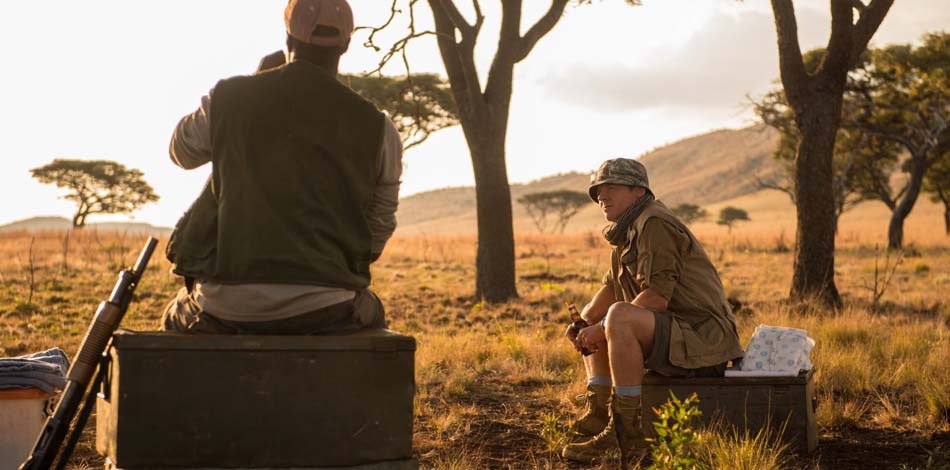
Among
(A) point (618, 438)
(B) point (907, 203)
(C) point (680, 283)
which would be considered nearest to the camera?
(A) point (618, 438)

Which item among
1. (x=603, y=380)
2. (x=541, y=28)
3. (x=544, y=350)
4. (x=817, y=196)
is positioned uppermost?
(x=541, y=28)

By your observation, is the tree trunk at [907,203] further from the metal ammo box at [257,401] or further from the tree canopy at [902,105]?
the metal ammo box at [257,401]

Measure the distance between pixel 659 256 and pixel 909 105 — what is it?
26.4 meters

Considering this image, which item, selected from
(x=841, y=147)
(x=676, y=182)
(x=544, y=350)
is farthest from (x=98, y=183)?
(x=676, y=182)

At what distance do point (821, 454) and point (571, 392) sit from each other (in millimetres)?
1857

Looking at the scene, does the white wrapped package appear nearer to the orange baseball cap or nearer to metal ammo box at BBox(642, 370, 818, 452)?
metal ammo box at BBox(642, 370, 818, 452)

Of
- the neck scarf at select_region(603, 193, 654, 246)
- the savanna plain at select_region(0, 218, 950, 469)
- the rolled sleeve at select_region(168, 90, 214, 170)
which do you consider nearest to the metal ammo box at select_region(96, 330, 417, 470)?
the rolled sleeve at select_region(168, 90, 214, 170)

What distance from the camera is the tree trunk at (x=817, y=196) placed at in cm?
1162

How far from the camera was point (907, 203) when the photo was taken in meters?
26.4

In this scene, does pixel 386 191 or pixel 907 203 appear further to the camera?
pixel 907 203

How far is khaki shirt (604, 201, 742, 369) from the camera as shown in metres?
4.95

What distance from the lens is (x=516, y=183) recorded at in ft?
521

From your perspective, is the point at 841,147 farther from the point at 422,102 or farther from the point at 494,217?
the point at 494,217

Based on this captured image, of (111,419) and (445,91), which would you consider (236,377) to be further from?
(445,91)
